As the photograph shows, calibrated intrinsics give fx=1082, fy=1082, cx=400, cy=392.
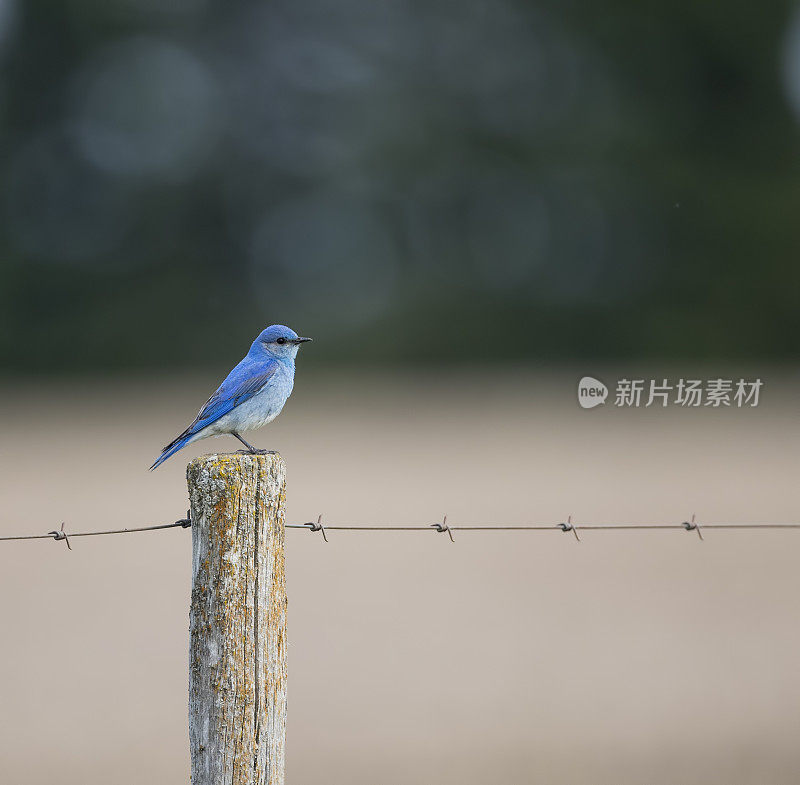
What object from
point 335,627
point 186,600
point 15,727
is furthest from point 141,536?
point 15,727

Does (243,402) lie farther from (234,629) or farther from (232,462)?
(234,629)

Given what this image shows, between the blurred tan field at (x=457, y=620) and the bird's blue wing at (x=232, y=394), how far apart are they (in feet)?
7.89

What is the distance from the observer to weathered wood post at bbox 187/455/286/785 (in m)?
2.86

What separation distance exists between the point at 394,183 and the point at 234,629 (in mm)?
30407

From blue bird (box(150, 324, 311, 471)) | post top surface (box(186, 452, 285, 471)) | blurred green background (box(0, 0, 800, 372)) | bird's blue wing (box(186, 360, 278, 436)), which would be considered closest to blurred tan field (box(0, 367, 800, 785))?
blue bird (box(150, 324, 311, 471))

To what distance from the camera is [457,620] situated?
8648 millimetres

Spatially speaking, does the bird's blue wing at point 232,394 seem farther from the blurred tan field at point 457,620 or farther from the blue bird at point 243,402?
the blurred tan field at point 457,620

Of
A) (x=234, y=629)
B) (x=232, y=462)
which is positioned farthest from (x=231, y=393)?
(x=234, y=629)

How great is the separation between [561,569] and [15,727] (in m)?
5.70

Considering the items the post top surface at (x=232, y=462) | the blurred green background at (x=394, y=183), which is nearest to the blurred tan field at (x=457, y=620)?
the post top surface at (x=232, y=462)

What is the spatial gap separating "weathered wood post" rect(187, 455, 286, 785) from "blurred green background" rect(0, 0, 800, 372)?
27.4 m

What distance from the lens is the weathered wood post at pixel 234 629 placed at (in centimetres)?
286

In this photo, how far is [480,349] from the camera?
31609 mm

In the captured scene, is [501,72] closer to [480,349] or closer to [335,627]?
[480,349]
